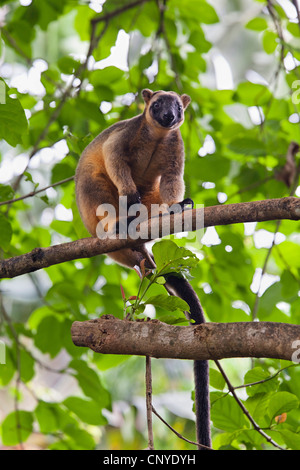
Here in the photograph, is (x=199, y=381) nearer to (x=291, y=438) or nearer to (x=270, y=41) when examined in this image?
(x=291, y=438)

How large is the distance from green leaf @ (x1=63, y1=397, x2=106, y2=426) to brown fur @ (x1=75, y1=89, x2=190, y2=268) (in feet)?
3.75

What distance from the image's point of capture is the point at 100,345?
2.43 meters

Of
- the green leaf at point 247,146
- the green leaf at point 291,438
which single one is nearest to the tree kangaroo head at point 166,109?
the green leaf at point 247,146

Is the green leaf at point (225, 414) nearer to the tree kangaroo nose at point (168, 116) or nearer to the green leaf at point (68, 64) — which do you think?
the tree kangaroo nose at point (168, 116)

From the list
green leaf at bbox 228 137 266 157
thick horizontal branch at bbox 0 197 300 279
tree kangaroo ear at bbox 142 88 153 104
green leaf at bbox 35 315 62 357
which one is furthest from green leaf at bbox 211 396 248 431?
tree kangaroo ear at bbox 142 88 153 104

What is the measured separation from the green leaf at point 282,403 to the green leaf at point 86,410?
1606mm

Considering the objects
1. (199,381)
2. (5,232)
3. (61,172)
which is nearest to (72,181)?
(61,172)

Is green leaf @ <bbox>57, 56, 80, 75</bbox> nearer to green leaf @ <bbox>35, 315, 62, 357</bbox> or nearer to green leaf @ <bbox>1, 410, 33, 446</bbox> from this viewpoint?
green leaf @ <bbox>35, 315, 62, 357</bbox>

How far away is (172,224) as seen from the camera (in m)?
2.86

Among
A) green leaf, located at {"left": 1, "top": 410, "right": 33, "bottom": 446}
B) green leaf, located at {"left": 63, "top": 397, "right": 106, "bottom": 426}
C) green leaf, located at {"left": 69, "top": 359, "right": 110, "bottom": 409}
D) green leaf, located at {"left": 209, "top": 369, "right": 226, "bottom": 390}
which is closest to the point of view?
green leaf, located at {"left": 209, "top": 369, "right": 226, "bottom": 390}

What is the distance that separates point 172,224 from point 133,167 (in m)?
1.73

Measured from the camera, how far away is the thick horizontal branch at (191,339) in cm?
215

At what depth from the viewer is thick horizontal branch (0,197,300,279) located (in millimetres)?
2562
